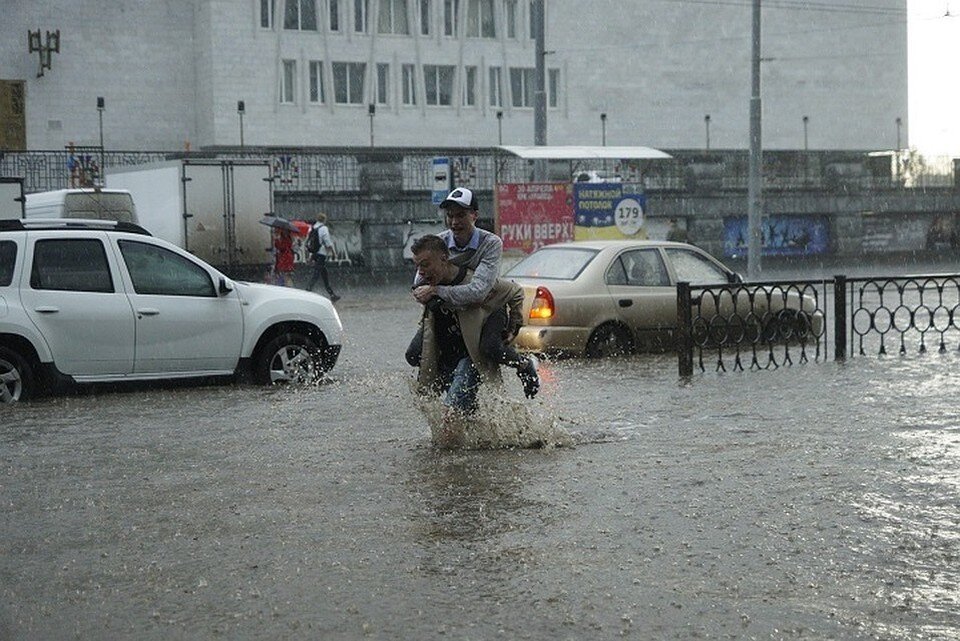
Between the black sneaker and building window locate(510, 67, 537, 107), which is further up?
building window locate(510, 67, 537, 107)

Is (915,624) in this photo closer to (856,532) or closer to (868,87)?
(856,532)

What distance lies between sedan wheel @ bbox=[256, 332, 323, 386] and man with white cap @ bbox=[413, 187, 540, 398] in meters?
5.32

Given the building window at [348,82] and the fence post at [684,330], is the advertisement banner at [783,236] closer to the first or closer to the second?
the building window at [348,82]

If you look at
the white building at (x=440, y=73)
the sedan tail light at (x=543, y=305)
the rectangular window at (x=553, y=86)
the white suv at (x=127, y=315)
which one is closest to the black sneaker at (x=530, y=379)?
the white suv at (x=127, y=315)

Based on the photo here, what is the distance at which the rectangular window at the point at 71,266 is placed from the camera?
13953 mm

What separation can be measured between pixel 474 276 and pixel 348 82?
59.3m

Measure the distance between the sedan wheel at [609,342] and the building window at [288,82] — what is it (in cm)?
5036

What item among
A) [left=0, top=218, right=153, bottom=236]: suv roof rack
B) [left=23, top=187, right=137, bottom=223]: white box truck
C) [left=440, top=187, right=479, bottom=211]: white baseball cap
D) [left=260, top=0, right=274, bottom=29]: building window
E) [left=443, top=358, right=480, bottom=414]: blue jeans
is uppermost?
[left=260, top=0, right=274, bottom=29]: building window

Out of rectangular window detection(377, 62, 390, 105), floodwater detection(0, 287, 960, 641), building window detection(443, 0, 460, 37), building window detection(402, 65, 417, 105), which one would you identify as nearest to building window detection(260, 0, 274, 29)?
rectangular window detection(377, 62, 390, 105)

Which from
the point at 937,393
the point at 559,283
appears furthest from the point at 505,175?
the point at 937,393

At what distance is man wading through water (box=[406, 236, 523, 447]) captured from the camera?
958 cm

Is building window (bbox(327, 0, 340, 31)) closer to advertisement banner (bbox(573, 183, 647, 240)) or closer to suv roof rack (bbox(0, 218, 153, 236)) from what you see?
advertisement banner (bbox(573, 183, 647, 240))

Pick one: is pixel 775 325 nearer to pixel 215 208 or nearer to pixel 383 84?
pixel 215 208

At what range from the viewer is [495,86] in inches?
2793
